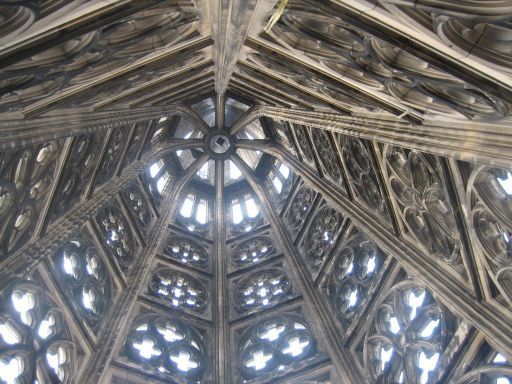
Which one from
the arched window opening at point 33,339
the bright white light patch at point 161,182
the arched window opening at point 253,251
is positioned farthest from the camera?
the bright white light patch at point 161,182

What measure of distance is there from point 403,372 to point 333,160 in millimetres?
5280

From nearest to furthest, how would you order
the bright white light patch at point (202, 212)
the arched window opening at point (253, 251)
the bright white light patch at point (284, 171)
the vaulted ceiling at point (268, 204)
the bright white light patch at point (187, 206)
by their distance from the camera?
1. the vaulted ceiling at point (268, 204)
2. the arched window opening at point (253, 251)
3. the bright white light patch at point (284, 171)
4. the bright white light patch at point (187, 206)
5. the bright white light patch at point (202, 212)

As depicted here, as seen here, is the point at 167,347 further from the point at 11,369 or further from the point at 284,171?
the point at 284,171

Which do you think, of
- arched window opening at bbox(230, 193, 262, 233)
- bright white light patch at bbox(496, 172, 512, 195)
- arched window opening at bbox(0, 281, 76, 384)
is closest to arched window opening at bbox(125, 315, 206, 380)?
arched window opening at bbox(0, 281, 76, 384)

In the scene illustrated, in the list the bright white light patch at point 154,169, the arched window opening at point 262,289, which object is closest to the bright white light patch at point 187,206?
the bright white light patch at point 154,169

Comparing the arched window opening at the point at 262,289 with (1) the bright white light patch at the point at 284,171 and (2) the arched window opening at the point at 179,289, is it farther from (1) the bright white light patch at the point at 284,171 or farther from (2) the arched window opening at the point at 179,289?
(1) the bright white light patch at the point at 284,171

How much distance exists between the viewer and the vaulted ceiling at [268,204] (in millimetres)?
8359

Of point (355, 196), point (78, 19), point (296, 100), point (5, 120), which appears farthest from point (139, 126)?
point (78, 19)

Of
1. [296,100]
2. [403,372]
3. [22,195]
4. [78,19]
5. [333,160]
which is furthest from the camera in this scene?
[333,160]

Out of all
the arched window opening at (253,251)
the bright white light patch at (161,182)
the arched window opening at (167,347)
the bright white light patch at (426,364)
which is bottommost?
the bright white light patch at (426,364)

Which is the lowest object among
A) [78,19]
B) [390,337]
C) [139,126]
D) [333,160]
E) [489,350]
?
[489,350]

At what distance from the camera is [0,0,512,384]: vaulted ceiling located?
8.36m

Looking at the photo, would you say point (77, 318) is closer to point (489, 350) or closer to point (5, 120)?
point (5, 120)

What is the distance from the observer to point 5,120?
29.6 feet
